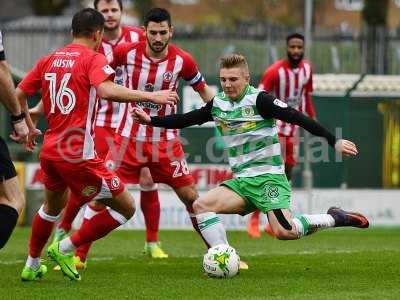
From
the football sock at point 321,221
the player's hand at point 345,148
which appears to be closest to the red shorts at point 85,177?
the football sock at point 321,221

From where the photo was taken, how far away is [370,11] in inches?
1228

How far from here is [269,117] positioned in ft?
31.3

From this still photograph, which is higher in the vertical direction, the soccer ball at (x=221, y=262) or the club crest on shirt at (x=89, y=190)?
the club crest on shirt at (x=89, y=190)

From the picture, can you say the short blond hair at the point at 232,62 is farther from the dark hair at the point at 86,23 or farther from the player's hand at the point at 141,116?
the dark hair at the point at 86,23

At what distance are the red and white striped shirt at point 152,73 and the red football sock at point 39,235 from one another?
71.4 inches

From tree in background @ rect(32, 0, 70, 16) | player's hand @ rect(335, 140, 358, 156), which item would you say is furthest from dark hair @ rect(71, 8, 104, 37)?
tree in background @ rect(32, 0, 70, 16)

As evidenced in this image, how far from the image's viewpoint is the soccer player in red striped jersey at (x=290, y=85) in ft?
48.1

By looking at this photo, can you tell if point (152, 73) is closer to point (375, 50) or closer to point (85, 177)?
point (85, 177)

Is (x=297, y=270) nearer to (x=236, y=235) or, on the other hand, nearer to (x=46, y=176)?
(x=46, y=176)

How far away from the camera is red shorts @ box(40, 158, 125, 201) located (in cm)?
901

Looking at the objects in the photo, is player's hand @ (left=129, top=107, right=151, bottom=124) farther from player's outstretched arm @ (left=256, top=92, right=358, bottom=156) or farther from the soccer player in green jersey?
player's outstretched arm @ (left=256, top=92, right=358, bottom=156)

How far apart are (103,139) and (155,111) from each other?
90 centimetres

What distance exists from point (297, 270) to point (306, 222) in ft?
2.20

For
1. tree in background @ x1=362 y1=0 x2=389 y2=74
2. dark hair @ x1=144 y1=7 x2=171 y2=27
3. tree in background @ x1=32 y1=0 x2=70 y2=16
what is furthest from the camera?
tree in background @ x1=32 y1=0 x2=70 y2=16
